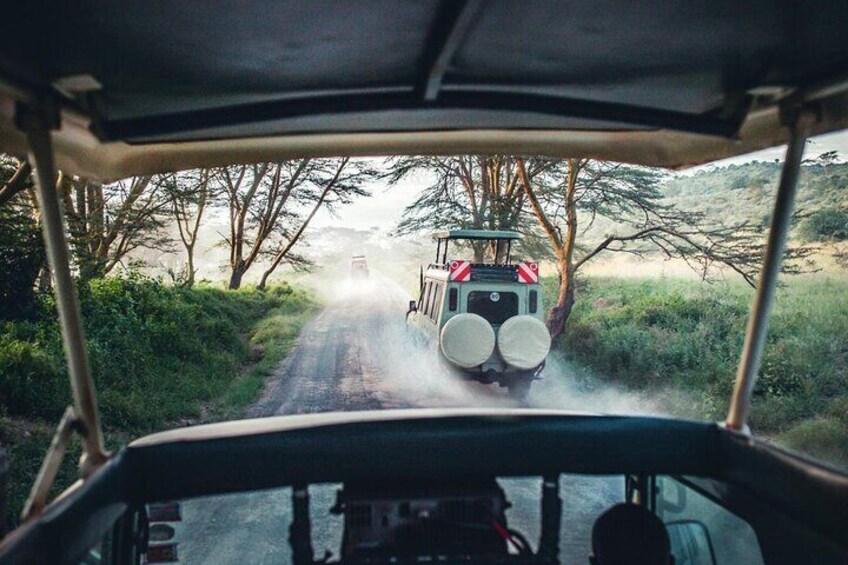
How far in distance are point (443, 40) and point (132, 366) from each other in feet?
33.6

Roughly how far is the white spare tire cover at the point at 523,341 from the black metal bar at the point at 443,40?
8.01 metres

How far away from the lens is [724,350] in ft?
40.1

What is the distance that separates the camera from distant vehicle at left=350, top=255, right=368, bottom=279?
44.7 metres

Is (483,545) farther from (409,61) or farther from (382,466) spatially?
(409,61)

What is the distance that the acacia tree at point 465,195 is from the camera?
18.2 metres

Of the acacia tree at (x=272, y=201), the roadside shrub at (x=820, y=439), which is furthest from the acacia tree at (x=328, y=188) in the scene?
the roadside shrub at (x=820, y=439)

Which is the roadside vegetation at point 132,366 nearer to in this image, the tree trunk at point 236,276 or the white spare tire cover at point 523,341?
the white spare tire cover at point 523,341

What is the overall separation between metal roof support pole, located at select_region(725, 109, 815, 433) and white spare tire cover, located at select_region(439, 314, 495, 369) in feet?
25.3

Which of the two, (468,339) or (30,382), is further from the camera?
(468,339)

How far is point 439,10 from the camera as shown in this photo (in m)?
1.60

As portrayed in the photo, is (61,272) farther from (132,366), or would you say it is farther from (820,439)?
(132,366)

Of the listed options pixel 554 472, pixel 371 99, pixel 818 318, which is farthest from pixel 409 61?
pixel 818 318

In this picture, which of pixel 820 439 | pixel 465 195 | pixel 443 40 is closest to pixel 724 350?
pixel 820 439

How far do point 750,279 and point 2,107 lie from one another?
13.4m
